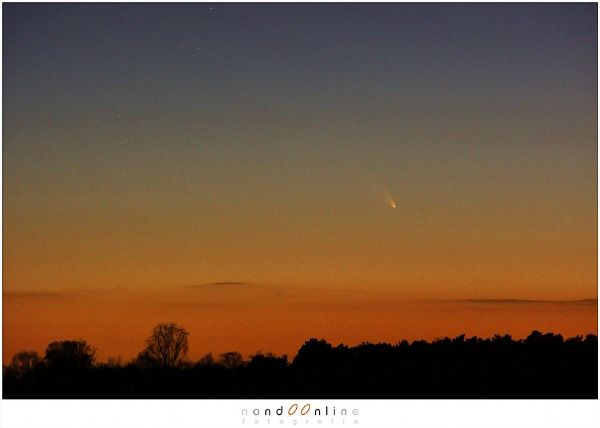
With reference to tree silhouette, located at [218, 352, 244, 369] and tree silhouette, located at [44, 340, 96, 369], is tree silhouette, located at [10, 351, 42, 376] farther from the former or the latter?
tree silhouette, located at [218, 352, 244, 369]

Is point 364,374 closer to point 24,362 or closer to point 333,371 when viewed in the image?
point 333,371
